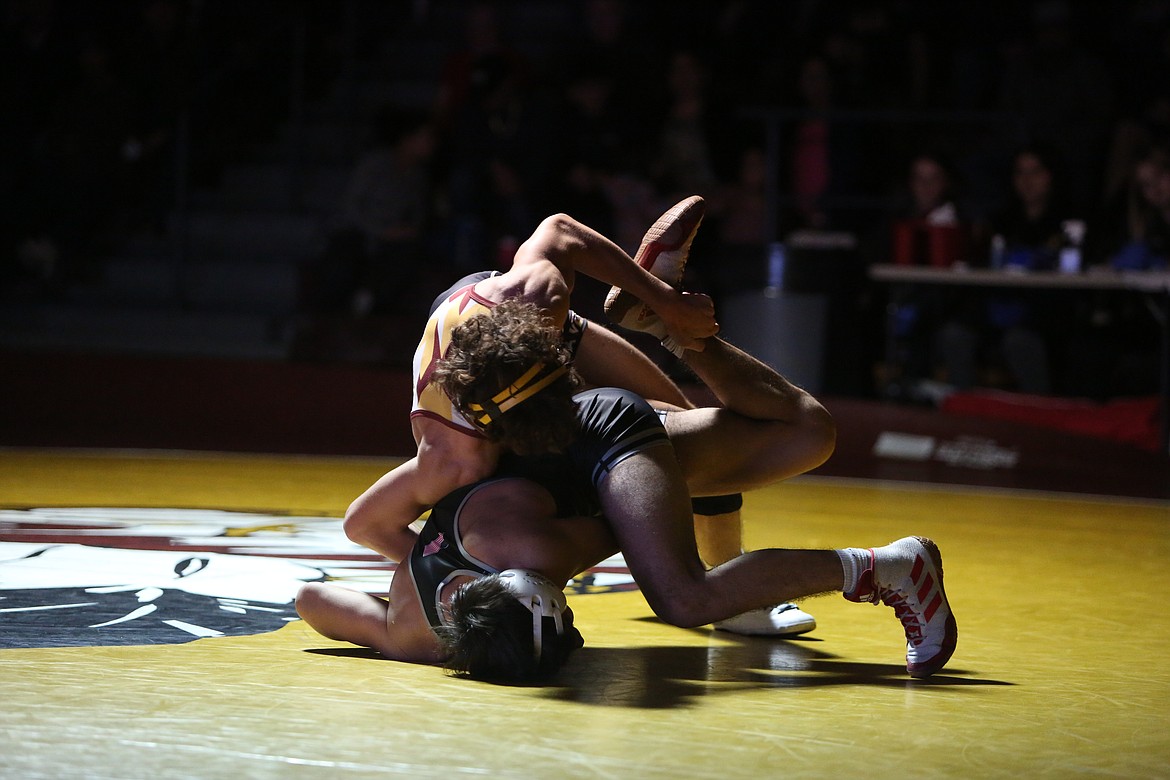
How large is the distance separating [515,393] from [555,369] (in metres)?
0.09

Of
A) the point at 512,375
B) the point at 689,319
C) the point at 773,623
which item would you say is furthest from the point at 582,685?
the point at 689,319

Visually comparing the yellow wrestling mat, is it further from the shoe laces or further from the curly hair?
the curly hair

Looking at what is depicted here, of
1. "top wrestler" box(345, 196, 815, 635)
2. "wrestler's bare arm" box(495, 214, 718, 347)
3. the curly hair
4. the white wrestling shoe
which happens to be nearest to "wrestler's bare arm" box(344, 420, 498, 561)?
"top wrestler" box(345, 196, 815, 635)

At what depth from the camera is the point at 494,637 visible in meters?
2.69

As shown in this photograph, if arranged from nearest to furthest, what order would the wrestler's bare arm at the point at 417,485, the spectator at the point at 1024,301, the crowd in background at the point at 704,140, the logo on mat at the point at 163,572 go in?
the wrestler's bare arm at the point at 417,485 < the logo on mat at the point at 163,572 < the spectator at the point at 1024,301 < the crowd in background at the point at 704,140

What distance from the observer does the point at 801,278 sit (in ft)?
23.2

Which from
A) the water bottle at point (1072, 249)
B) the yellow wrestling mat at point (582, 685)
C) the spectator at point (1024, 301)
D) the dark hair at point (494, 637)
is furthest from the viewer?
the spectator at point (1024, 301)

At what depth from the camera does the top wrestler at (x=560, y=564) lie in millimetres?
2719

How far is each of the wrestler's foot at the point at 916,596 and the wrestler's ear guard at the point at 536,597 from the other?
0.54m

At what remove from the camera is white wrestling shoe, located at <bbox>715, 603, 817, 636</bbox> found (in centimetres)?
330

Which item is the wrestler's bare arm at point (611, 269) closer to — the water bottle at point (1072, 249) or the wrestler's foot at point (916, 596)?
the wrestler's foot at point (916, 596)

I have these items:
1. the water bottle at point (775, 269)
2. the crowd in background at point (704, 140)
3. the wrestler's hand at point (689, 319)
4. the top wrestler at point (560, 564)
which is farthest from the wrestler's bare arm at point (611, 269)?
the water bottle at point (775, 269)

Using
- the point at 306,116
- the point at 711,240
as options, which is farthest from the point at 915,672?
the point at 306,116

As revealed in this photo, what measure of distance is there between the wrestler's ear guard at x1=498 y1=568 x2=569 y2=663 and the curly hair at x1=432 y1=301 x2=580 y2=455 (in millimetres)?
255
